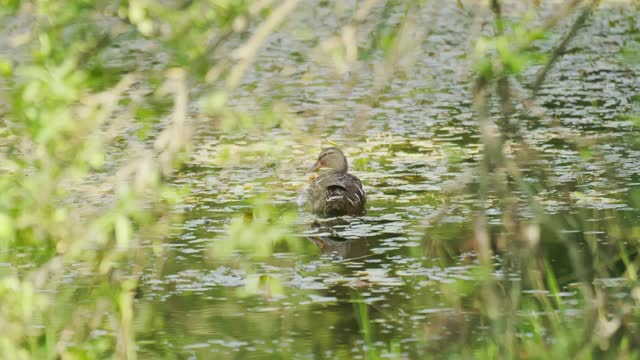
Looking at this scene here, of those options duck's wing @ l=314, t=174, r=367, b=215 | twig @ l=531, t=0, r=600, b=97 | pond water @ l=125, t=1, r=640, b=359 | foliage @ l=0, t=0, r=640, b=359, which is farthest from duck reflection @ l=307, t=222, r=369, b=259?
twig @ l=531, t=0, r=600, b=97

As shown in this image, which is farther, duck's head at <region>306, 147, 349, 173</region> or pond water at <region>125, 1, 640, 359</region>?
duck's head at <region>306, 147, 349, 173</region>

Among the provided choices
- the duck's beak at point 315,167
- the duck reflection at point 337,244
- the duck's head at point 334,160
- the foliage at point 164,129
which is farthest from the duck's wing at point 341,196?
the foliage at point 164,129

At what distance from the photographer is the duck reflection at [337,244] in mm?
8297

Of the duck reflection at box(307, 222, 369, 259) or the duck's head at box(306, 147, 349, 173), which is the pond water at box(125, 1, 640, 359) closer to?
the duck reflection at box(307, 222, 369, 259)

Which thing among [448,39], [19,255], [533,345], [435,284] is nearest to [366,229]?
[435,284]

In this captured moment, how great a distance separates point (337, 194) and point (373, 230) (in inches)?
26.4

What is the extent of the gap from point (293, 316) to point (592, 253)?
6.12 feet

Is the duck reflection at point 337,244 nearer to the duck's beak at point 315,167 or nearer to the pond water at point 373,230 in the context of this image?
the pond water at point 373,230

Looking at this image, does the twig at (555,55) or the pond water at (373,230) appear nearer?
the twig at (555,55)

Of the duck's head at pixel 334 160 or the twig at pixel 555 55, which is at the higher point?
the duck's head at pixel 334 160

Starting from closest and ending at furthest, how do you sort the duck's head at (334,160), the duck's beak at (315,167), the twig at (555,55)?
1. the twig at (555,55)
2. the duck's head at (334,160)
3. the duck's beak at (315,167)

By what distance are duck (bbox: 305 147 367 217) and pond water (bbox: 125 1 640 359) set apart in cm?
9

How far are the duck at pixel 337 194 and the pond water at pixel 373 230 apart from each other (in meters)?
0.09

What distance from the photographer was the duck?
30.8 ft
